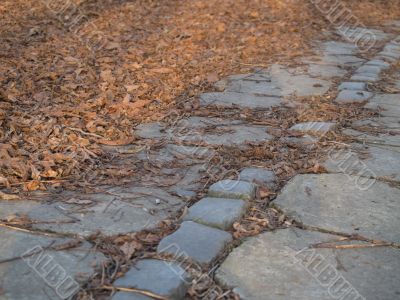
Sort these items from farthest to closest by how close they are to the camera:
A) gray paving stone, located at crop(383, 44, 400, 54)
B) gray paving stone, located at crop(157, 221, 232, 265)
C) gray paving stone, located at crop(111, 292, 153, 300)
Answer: gray paving stone, located at crop(383, 44, 400, 54) → gray paving stone, located at crop(157, 221, 232, 265) → gray paving stone, located at crop(111, 292, 153, 300)

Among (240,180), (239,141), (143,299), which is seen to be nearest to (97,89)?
(239,141)

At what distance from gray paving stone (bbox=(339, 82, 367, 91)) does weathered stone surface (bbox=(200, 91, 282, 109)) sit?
529mm

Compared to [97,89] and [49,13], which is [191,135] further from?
[49,13]

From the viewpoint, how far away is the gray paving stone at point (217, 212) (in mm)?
1816

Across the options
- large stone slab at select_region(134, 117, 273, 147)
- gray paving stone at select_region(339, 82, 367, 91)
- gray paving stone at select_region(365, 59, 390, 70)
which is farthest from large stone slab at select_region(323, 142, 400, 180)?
gray paving stone at select_region(365, 59, 390, 70)

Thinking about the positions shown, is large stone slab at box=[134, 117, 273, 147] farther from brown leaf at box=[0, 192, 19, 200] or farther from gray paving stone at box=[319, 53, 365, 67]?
gray paving stone at box=[319, 53, 365, 67]

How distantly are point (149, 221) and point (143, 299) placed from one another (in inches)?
18.8

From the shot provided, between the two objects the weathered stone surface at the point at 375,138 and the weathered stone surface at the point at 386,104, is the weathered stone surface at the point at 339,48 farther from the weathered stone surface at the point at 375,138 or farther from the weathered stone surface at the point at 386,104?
the weathered stone surface at the point at 375,138

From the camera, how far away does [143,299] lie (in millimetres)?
1390

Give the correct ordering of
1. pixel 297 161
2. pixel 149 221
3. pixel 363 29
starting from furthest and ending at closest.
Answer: pixel 363 29
pixel 297 161
pixel 149 221

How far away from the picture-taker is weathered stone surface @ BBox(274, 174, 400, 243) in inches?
72.7

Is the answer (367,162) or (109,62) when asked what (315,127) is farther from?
(109,62)

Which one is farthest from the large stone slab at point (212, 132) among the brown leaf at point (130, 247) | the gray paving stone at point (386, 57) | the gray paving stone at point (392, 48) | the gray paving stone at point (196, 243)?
the gray paving stone at point (392, 48)

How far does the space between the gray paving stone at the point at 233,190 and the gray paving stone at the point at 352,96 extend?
1.40m
